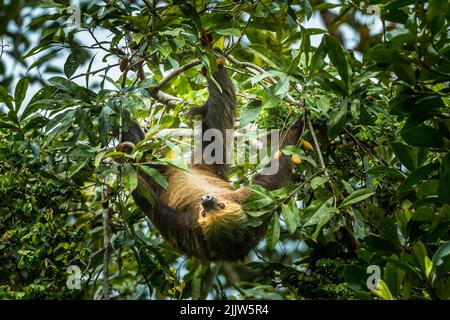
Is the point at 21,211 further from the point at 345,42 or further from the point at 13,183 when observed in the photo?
the point at 345,42

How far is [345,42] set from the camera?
29.1 ft

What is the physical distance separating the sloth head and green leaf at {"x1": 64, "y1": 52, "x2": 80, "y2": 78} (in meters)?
1.65

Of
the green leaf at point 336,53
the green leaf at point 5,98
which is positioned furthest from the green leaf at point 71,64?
the green leaf at point 336,53

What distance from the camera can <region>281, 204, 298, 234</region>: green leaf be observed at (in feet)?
15.0

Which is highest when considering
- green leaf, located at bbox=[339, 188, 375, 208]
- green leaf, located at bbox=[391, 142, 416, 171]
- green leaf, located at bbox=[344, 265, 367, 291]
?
green leaf, located at bbox=[391, 142, 416, 171]

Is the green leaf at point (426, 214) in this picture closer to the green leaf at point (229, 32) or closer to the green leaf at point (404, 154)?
the green leaf at point (404, 154)

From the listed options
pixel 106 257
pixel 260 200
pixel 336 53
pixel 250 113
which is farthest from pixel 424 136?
pixel 106 257

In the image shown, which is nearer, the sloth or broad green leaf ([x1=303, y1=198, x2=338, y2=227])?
broad green leaf ([x1=303, y1=198, x2=338, y2=227])

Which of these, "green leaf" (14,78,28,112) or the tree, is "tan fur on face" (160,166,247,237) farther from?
"green leaf" (14,78,28,112)

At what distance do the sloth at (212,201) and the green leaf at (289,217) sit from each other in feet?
3.25

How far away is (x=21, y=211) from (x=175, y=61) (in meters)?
1.57

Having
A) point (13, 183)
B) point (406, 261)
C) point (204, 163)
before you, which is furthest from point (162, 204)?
point (406, 261)

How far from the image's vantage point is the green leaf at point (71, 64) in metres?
5.12

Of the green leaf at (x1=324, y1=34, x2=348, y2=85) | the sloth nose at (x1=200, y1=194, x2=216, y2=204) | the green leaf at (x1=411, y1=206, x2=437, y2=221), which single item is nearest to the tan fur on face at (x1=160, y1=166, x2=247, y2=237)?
the sloth nose at (x1=200, y1=194, x2=216, y2=204)
